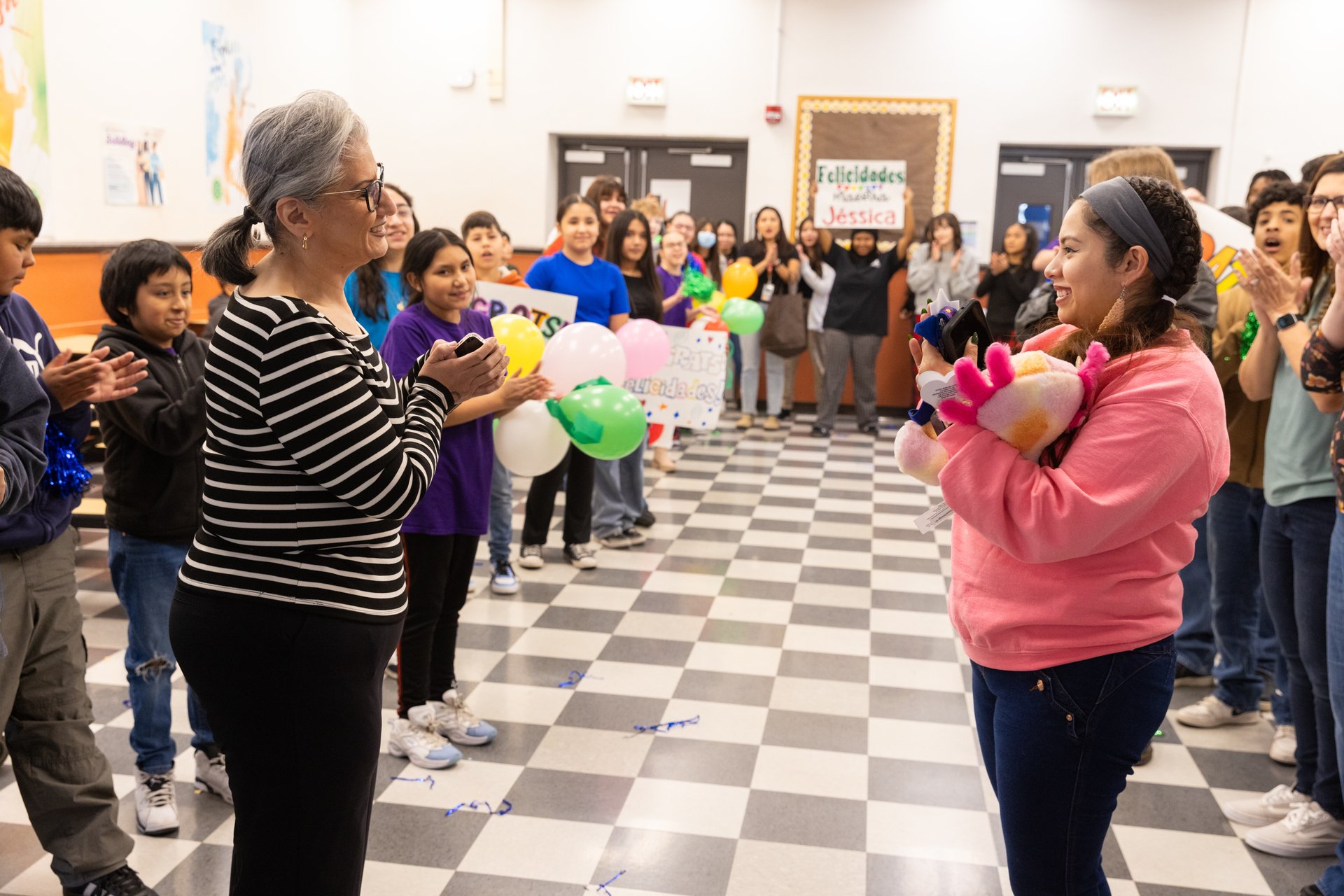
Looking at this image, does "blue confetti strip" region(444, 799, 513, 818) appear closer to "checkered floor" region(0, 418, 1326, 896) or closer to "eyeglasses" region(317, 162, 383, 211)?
"checkered floor" region(0, 418, 1326, 896)

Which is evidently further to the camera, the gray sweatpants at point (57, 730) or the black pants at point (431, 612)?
the black pants at point (431, 612)

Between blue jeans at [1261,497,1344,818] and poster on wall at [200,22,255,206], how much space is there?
23.3 ft

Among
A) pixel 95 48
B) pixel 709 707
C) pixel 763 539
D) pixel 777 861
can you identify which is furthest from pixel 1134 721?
pixel 95 48

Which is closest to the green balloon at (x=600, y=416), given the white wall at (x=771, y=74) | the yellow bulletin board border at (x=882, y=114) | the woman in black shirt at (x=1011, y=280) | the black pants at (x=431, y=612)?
the black pants at (x=431, y=612)

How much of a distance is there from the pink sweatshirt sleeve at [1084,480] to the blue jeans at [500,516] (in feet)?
10.3

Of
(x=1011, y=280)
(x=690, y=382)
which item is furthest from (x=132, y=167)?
(x=1011, y=280)

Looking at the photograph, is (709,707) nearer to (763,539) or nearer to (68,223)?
(763,539)

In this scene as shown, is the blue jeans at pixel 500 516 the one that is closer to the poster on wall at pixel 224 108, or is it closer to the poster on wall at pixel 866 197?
the poster on wall at pixel 224 108

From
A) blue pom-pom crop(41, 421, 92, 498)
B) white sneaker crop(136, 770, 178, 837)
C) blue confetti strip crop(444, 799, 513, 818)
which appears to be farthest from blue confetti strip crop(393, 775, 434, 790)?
blue pom-pom crop(41, 421, 92, 498)

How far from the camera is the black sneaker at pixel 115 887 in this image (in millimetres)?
2225

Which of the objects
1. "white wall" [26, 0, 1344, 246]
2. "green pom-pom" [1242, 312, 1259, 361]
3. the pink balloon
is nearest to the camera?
"green pom-pom" [1242, 312, 1259, 361]

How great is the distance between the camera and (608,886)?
7.87 feet

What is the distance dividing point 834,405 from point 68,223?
543 centimetres

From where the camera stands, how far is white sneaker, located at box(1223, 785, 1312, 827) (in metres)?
2.73
